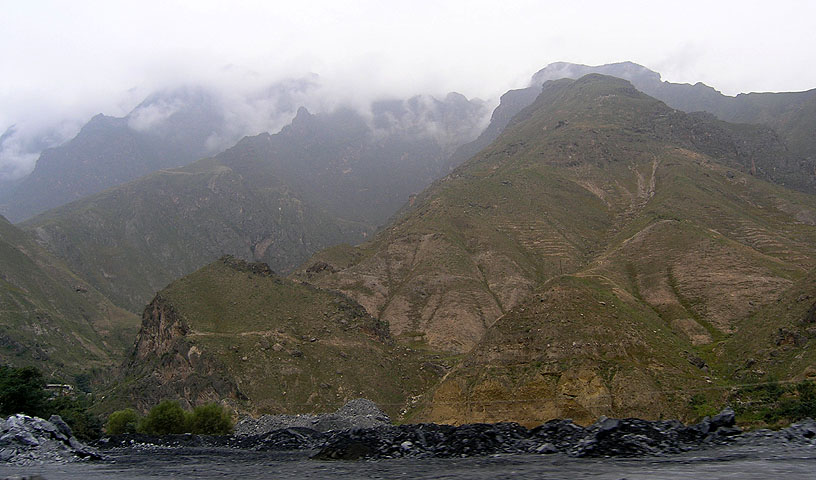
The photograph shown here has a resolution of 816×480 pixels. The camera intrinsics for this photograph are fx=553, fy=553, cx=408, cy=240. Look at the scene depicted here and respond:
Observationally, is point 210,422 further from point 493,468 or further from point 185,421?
point 493,468

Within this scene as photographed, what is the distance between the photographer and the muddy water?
2155 centimetres

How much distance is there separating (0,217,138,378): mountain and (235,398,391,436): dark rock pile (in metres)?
105

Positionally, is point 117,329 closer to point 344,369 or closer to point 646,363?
point 344,369

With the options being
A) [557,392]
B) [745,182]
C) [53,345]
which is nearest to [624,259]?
[557,392]

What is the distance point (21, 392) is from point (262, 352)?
3524cm

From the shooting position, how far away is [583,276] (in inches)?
3595

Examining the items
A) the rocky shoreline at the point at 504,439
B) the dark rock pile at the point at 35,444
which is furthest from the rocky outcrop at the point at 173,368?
the dark rock pile at the point at 35,444

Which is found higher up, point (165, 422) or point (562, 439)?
point (562, 439)

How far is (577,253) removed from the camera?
143 m

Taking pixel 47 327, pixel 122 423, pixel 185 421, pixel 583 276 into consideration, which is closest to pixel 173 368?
pixel 122 423

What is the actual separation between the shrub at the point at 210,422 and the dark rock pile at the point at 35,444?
30.7 m

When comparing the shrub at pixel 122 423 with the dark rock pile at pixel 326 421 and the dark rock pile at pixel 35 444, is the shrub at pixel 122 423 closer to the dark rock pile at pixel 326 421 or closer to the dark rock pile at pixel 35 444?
the dark rock pile at pixel 326 421

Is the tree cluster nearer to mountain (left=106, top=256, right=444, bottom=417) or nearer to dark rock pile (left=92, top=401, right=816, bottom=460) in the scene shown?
mountain (left=106, top=256, right=444, bottom=417)

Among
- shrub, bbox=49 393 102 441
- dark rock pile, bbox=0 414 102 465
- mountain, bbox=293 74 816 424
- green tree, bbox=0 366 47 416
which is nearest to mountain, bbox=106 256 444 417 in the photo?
shrub, bbox=49 393 102 441
